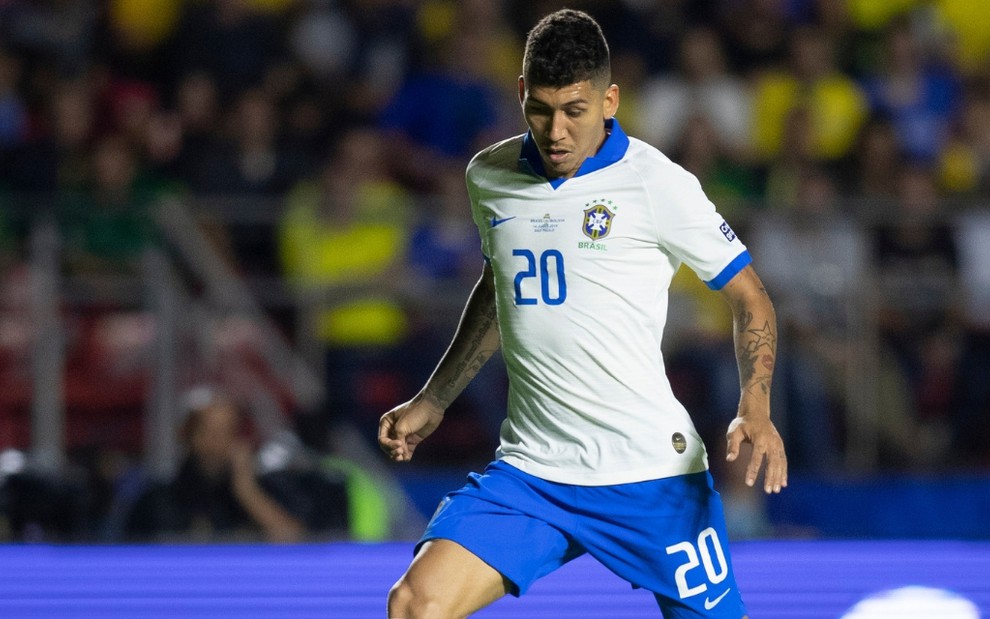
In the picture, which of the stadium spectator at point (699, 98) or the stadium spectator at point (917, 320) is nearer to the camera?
the stadium spectator at point (917, 320)

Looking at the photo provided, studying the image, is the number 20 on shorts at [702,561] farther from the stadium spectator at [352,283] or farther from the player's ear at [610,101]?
the stadium spectator at [352,283]

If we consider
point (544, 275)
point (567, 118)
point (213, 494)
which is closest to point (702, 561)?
point (544, 275)

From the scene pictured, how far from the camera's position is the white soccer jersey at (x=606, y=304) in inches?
128

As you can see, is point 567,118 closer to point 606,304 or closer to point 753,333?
point 606,304

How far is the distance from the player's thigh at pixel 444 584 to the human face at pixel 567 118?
86 cm

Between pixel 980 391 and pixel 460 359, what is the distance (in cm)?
420

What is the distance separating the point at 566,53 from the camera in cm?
316

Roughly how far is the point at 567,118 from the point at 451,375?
27.9 inches

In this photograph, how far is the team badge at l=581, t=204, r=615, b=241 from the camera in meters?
3.25

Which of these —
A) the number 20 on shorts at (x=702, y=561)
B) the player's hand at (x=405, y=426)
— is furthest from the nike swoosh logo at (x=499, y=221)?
the number 20 on shorts at (x=702, y=561)

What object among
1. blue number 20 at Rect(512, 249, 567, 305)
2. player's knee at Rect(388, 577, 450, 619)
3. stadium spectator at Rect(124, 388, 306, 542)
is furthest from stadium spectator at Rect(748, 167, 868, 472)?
player's knee at Rect(388, 577, 450, 619)

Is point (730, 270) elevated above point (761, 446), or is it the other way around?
point (730, 270)

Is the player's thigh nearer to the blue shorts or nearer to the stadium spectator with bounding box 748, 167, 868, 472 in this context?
the blue shorts

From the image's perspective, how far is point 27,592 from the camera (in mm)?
4625
